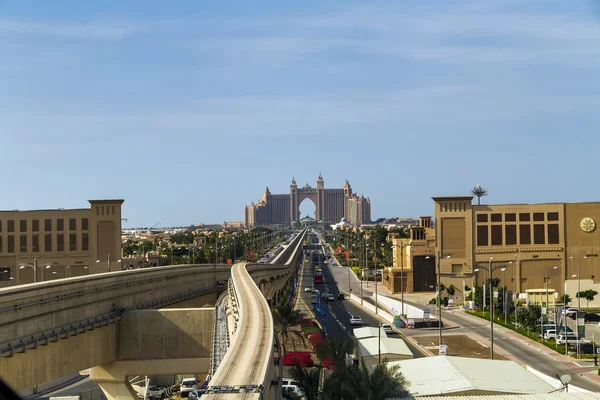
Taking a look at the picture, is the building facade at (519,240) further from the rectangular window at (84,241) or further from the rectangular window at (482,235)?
the rectangular window at (84,241)

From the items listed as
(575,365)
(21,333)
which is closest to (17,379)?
(21,333)

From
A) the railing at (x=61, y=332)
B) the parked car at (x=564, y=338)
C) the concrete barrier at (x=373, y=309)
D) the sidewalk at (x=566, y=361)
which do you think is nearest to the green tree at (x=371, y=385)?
the railing at (x=61, y=332)

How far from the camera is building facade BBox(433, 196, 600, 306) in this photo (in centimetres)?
7631

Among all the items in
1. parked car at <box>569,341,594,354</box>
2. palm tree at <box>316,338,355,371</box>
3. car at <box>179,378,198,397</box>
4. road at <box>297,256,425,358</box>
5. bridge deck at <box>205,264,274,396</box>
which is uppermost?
bridge deck at <box>205,264,274,396</box>

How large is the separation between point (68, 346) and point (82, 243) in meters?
41.2

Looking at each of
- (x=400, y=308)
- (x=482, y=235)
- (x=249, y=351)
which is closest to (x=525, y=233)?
(x=482, y=235)

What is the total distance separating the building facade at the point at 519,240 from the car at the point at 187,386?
4048 cm

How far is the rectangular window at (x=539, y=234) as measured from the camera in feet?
253

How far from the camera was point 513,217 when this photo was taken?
253 ft

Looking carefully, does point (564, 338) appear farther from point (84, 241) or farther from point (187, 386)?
point (84, 241)

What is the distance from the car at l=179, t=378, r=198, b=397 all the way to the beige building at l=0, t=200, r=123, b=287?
3323 centimetres

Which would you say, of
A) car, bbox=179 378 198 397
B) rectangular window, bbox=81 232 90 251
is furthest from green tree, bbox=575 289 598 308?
rectangular window, bbox=81 232 90 251

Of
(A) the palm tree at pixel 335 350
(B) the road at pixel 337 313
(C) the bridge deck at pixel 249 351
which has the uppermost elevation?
A: (C) the bridge deck at pixel 249 351

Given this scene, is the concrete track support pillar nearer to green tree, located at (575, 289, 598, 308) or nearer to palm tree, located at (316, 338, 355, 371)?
palm tree, located at (316, 338, 355, 371)
